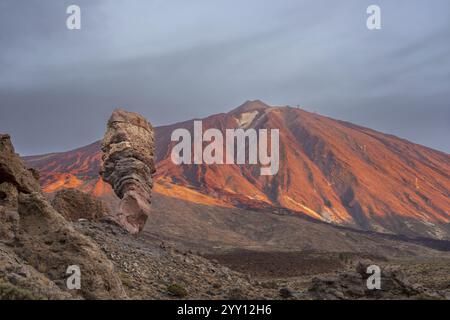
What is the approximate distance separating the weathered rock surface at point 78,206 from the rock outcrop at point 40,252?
1077cm

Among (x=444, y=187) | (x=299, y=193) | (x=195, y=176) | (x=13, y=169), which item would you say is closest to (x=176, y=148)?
(x=195, y=176)

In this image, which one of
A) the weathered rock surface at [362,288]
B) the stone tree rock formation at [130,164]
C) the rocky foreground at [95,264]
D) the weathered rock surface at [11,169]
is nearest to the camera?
the rocky foreground at [95,264]

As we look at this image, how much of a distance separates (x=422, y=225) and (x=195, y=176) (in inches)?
2416

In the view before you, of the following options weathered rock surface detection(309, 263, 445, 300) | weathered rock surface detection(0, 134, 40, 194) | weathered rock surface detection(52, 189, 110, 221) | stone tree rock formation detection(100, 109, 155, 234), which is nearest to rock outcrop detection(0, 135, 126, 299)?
weathered rock surface detection(0, 134, 40, 194)

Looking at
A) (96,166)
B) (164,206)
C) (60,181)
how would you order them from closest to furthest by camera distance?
(164,206) → (60,181) → (96,166)

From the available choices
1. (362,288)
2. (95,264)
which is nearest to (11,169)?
(95,264)

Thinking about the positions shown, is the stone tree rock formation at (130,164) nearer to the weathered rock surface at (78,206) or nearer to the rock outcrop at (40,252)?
the weathered rock surface at (78,206)

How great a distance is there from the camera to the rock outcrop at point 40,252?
42.4ft

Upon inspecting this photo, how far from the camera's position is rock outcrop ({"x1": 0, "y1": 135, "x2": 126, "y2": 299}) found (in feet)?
42.4

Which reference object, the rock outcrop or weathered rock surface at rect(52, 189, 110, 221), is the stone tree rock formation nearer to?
weathered rock surface at rect(52, 189, 110, 221)

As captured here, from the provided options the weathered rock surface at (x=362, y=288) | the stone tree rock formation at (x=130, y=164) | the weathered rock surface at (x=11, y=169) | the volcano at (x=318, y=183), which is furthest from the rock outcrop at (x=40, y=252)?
the volcano at (x=318, y=183)

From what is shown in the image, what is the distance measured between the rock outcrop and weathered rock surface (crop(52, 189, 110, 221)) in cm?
1077

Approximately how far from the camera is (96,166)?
16975 cm
